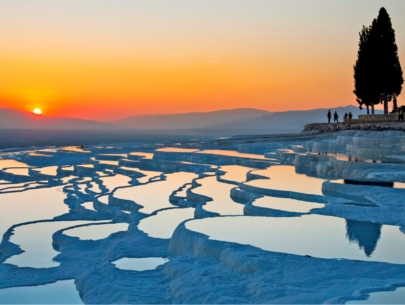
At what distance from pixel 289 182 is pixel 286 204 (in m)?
3.72

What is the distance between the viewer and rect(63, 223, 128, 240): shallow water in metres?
11.7

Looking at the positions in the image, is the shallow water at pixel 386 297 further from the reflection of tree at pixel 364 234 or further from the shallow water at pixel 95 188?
the shallow water at pixel 95 188

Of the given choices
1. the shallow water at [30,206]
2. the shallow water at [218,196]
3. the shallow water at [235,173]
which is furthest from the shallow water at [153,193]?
the shallow water at [30,206]

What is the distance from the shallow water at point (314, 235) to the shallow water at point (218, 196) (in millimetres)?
1747

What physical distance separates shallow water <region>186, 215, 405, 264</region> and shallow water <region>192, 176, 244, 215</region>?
5.73 feet

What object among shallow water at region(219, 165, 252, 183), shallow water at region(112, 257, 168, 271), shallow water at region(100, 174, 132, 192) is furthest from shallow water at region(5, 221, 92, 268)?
shallow water at region(219, 165, 252, 183)

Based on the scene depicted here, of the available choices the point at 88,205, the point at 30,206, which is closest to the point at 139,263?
the point at 88,205

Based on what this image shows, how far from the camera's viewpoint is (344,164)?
18.7m

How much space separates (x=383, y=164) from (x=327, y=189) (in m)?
3.83

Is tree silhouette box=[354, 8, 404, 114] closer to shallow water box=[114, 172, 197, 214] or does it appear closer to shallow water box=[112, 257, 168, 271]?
shallow water box=[114, 172, 197, 214]

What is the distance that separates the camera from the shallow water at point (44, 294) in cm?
830

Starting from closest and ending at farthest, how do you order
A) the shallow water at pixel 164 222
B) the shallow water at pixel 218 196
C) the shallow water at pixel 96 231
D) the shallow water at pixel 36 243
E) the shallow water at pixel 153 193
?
the shallow water at pixel 36 243 < the shallow water at pixel 164 222 < the shallow water at pixel 96 231 < the shallow water at pixel 218 196 < the shallow water at pixel 153 193

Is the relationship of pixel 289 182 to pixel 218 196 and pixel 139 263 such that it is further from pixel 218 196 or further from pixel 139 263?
pixel 139 263

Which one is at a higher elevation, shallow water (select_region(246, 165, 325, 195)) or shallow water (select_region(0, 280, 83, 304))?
shallow water (select_region(246, 165, 325, 195))
